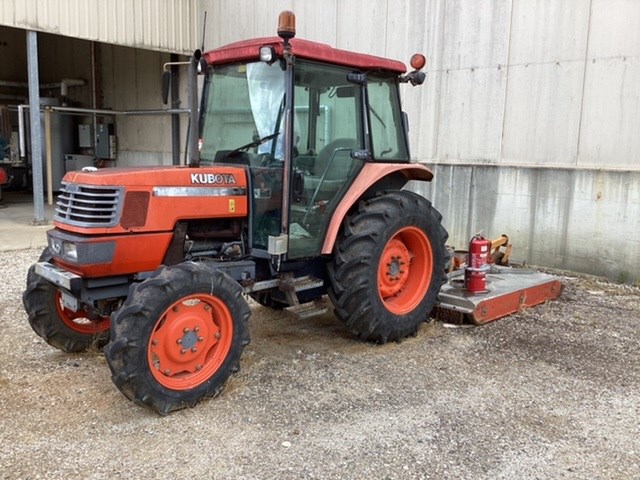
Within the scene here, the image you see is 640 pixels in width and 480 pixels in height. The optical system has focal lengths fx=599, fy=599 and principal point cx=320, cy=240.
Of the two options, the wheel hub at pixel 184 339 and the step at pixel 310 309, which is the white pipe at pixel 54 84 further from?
the wheel hub at pixel 184 339

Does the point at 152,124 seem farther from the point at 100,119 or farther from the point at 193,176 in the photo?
the point at 193,176

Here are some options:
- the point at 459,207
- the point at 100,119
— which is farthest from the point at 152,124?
the point at 459,207

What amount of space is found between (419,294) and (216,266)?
1.75 meters

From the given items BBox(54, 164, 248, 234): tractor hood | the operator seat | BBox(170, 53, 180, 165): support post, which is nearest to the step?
the operator seat

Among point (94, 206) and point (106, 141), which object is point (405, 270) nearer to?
point (94, 206)

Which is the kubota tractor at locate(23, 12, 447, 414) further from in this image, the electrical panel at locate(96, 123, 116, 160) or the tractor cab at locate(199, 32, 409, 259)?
the electrical panel at locate(96, 123, 116, 160)

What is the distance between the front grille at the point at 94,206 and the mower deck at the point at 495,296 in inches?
113

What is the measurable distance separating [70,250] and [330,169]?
182 cm

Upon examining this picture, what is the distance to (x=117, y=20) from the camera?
10297mm

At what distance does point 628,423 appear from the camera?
3.41 m

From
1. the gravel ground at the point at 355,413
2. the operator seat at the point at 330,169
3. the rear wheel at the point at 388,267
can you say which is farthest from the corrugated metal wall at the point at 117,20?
the rear wheel at the point at 388,267

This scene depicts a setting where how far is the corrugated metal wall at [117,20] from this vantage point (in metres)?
9.08

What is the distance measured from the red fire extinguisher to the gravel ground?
0.42 meters

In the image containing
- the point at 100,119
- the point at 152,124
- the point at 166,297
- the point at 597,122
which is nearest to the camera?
the point at 166,297
